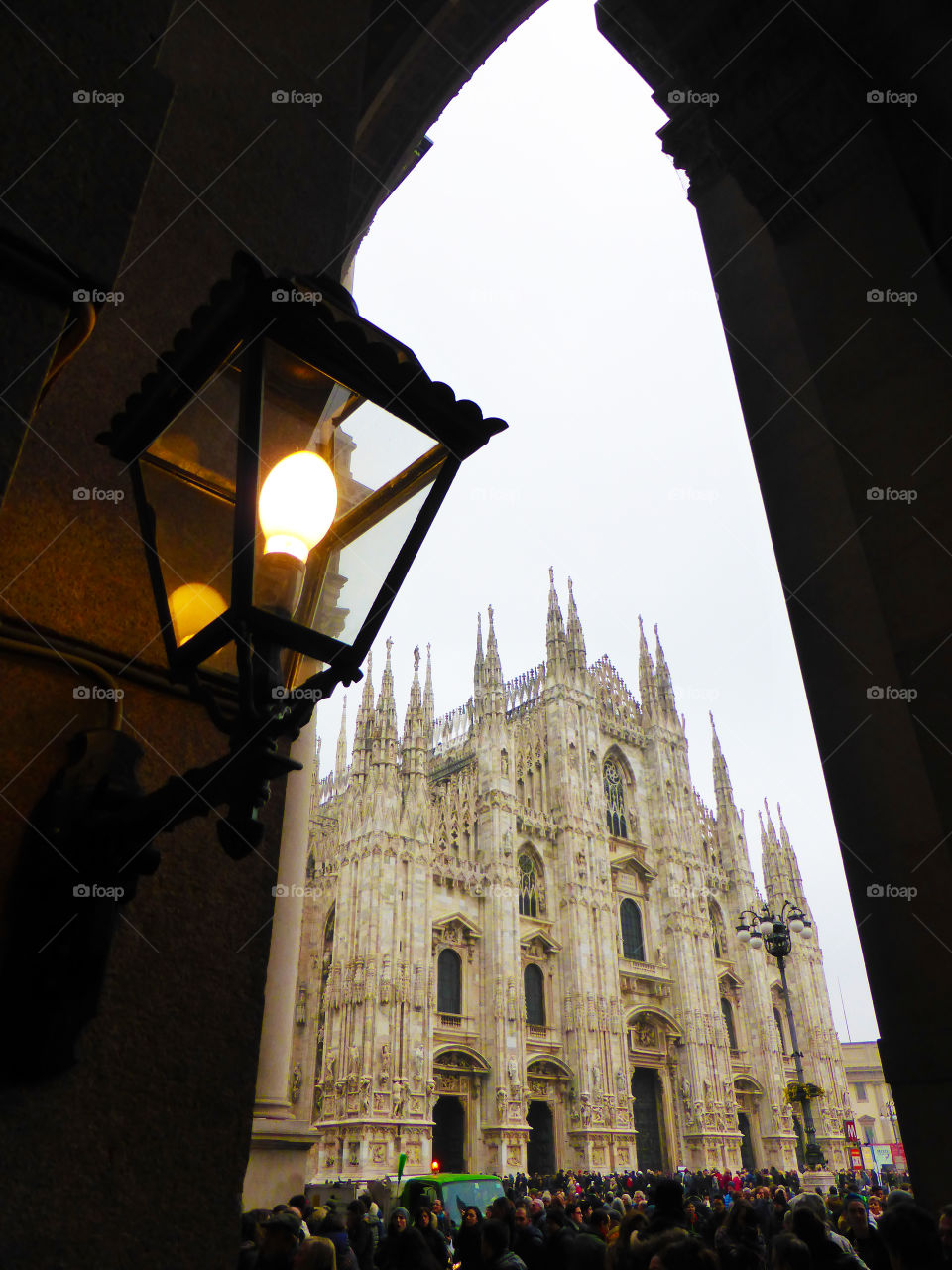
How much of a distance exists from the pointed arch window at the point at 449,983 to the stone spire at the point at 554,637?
1239cm

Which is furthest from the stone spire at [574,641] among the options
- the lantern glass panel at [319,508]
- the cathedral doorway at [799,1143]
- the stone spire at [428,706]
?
the lantern glass panel at [319,508]

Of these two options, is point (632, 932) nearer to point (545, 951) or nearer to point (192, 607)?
point (545, 951)

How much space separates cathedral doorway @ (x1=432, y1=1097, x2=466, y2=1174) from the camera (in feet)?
79.2

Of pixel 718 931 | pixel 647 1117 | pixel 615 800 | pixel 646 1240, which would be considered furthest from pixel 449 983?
pixel 646 1240

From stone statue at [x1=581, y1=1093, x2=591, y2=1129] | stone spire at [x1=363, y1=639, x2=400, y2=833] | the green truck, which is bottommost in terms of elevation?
the green truck

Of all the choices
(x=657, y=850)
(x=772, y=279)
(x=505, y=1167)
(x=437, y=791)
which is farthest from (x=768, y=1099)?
(x=772, y=279)

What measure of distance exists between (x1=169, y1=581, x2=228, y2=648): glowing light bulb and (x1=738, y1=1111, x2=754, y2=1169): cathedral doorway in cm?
3710

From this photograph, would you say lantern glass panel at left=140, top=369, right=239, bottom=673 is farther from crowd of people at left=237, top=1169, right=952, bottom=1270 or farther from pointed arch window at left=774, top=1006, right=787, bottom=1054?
pointed arch window at left=774, top=1006, right=787, bottom=1054

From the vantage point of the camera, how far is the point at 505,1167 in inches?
915

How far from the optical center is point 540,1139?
26.1m

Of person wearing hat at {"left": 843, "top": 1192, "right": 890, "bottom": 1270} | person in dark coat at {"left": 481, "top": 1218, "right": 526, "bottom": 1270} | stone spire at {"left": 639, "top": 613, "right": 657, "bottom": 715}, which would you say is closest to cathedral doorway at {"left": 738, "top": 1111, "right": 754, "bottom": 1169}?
stone spire at {"left": 639, "top": 613, "right": 657, "bottom": 715}

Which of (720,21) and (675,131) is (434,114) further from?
(720,21)

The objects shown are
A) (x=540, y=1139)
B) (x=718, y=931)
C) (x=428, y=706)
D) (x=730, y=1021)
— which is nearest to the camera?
(x=540, y=1139)

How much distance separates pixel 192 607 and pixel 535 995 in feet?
96.8
